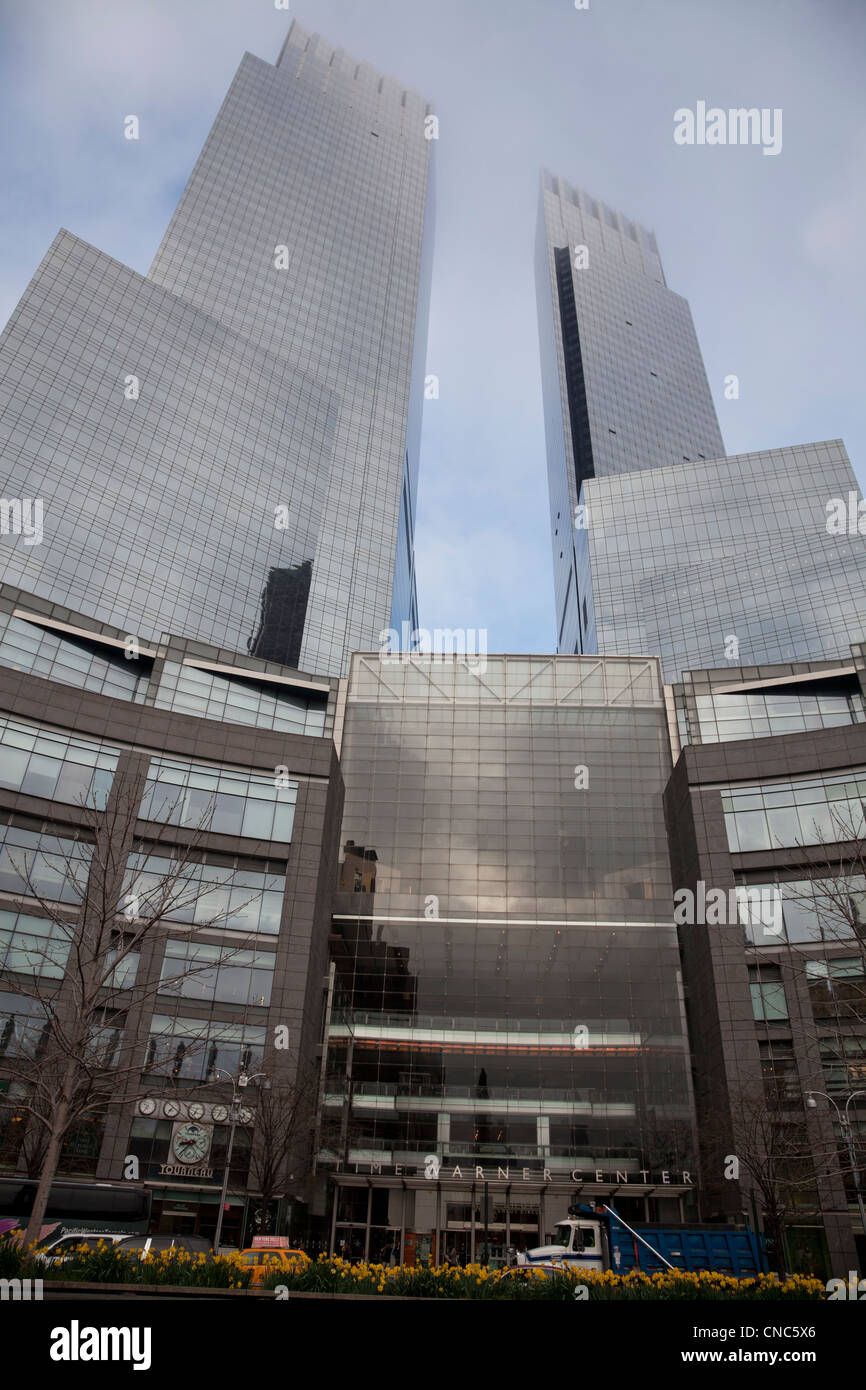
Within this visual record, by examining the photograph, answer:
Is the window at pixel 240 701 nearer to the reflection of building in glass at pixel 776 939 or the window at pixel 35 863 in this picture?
the window at pixel 35 863

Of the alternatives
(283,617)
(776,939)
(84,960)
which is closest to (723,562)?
(283,617)

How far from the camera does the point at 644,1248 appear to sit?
90.1 feet

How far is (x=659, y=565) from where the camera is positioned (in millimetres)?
115688

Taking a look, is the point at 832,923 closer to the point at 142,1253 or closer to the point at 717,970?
the point at 717,970

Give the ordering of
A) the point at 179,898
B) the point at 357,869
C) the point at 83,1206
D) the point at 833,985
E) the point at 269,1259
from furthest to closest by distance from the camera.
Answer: the point at 357,869, the point at 833,985, the point at 179,898, the point at 83,1206, the point at 269,1259

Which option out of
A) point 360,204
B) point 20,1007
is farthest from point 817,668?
point 360,204

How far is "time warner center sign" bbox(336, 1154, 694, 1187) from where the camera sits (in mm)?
44656

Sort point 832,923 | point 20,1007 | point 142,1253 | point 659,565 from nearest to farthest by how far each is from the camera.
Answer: point 142,1253, point 20,1007, point 832,923, point 659,565

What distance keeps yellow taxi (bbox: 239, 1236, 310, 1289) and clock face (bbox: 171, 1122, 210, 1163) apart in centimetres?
1456

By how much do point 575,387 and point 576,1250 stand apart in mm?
171387

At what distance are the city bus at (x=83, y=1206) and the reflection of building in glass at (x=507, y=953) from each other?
1403 cm

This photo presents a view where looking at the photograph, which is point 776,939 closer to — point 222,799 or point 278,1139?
point 278,1139

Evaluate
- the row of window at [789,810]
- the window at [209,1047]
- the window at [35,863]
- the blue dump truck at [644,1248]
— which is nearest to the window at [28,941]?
the window at [35,863]
